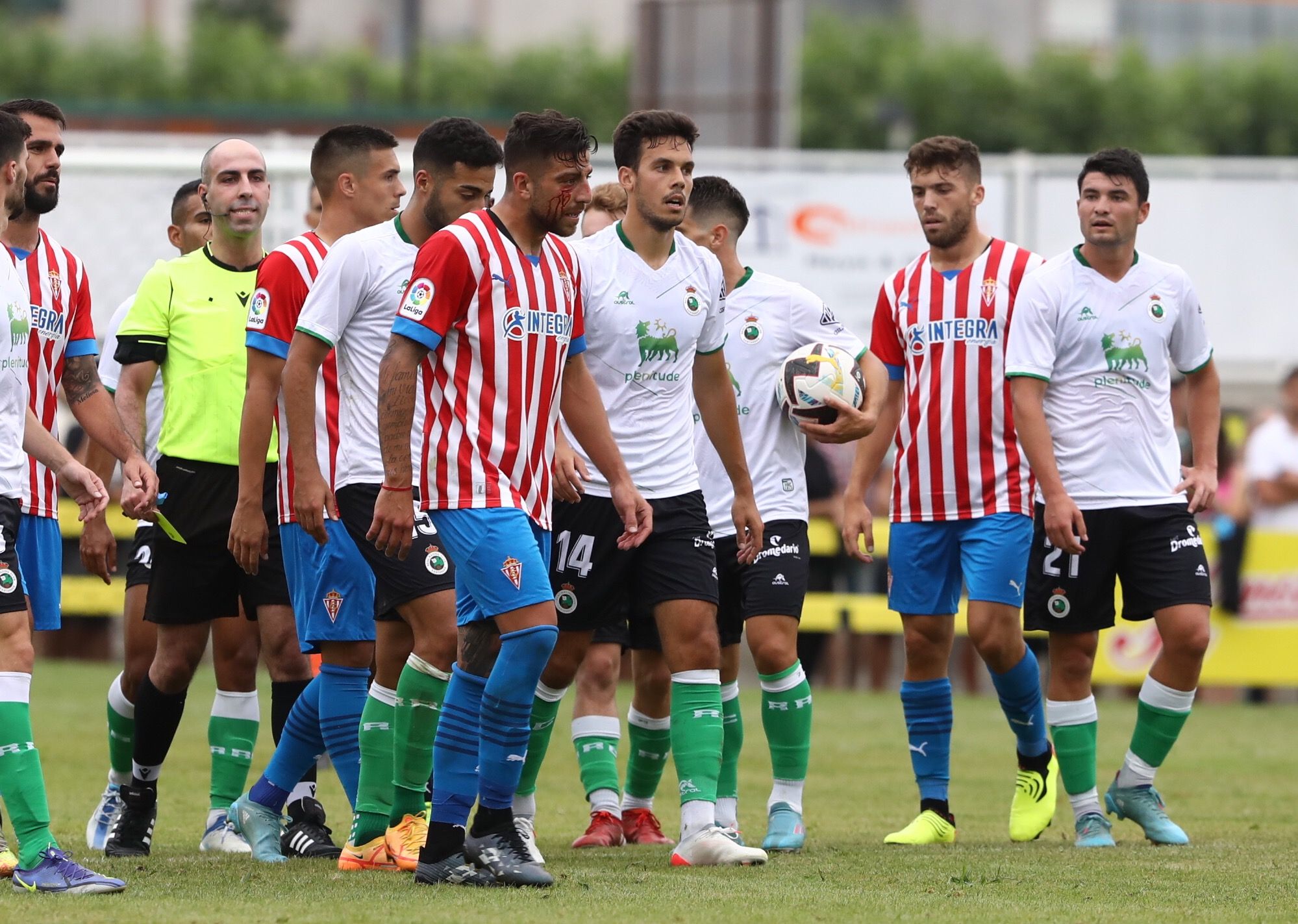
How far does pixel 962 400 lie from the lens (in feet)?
27.8

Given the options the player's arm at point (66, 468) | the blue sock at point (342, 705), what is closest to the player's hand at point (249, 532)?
the player's arm at point (66, 468)

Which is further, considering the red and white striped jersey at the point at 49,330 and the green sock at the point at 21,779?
the red and white striped jersey at the point at 49,330

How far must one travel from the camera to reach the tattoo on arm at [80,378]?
7438 millimetres

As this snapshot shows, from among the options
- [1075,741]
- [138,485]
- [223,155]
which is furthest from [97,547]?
[1075,741]

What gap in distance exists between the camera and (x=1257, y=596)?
16109 millimetres

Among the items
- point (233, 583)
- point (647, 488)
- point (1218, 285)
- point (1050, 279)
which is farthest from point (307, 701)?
point (1218, 285)

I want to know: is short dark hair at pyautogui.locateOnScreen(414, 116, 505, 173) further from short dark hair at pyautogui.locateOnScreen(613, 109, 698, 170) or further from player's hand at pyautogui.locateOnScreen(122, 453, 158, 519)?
player's hand at pyautogui.locateOnScreen(122, 453, 158, 519)

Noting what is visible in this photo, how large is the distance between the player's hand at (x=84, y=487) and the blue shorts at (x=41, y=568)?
1.38ft

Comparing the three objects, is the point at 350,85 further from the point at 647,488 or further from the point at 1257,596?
the point at 647,488

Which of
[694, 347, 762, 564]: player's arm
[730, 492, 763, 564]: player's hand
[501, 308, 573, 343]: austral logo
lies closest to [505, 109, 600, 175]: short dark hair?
[501, 308, 573, 343]: austral logo

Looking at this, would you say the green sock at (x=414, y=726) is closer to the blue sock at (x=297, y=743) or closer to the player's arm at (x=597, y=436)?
the blue sock at (x=297, y=743)

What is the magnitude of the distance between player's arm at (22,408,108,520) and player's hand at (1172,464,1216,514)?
4308 millimetres

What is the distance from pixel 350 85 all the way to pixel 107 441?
5202 centimetres

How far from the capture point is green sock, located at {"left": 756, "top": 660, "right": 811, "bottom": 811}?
26.6 ft
